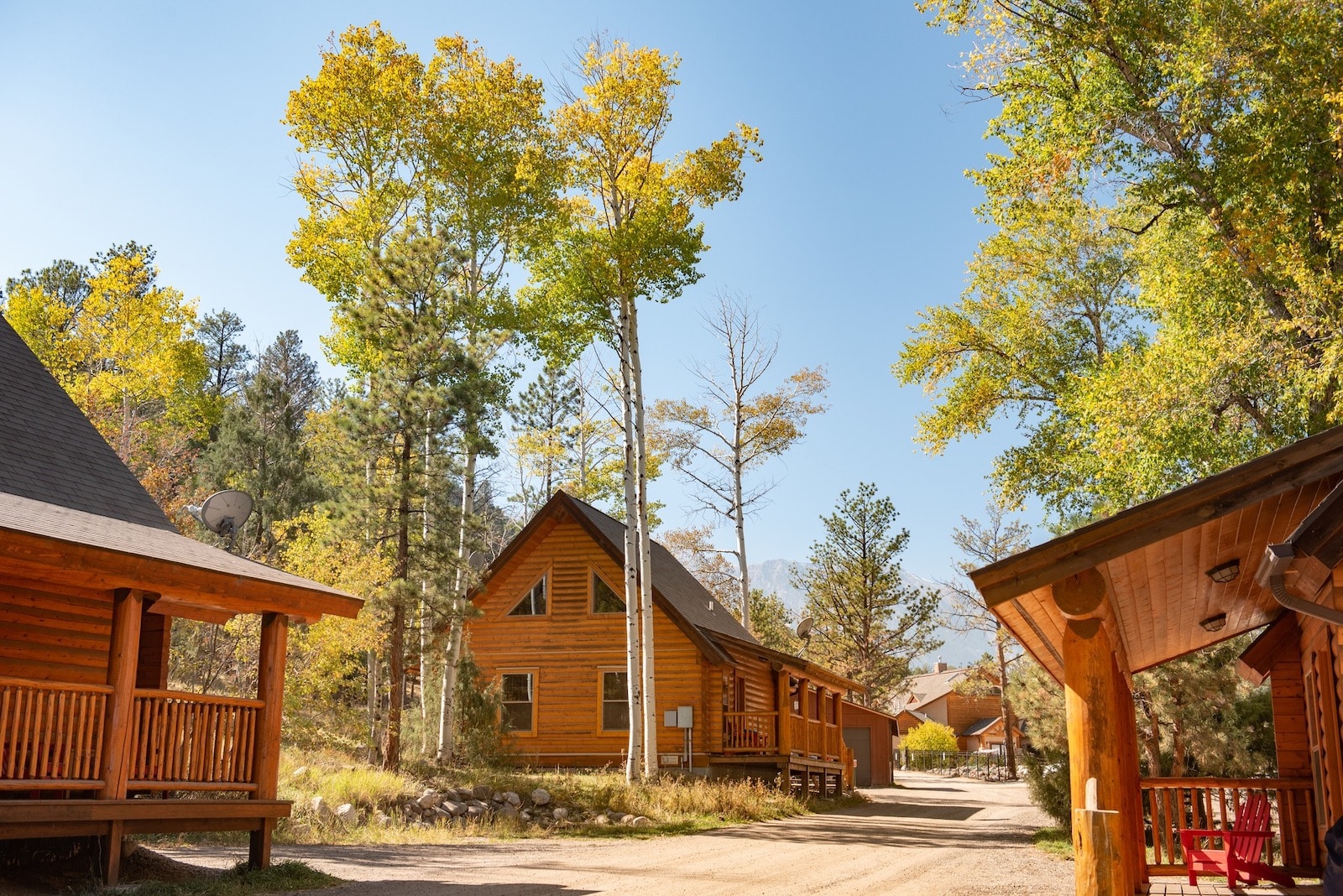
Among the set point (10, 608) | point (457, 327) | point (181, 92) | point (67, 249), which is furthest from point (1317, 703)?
point (67, 249)

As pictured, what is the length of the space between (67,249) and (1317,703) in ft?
154

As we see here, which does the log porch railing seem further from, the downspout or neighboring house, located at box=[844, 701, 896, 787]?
neighboring house, located at box=[844, 701, 896, 787]

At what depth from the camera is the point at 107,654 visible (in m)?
11.1

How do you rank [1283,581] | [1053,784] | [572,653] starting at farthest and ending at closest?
[572,653] < [1053,784] < [1283,581]

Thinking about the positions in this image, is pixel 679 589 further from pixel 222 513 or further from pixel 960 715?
pixel 960 715

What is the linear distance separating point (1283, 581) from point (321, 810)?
42.7ft

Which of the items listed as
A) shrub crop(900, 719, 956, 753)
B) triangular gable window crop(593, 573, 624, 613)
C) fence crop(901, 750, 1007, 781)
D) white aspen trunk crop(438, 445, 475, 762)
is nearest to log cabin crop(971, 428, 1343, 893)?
white aspen trunk crop(438, 445, 475, 762)

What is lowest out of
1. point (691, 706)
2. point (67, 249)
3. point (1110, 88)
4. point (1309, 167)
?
point (691, 706)

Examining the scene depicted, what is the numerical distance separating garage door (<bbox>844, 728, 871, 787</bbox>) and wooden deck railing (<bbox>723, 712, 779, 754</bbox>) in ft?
58.4

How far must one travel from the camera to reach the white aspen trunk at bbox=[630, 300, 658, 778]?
1930cm

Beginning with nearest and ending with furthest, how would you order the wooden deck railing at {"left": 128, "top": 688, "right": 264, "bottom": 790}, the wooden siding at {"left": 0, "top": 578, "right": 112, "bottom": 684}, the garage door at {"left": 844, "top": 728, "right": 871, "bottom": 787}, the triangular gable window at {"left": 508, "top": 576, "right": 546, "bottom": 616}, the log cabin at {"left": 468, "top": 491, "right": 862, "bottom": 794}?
the wooden deck railing at {"left": 128, "top": 688, "right": 264, "bottom": 790}, the wooden siding at {"left": 0, "top": 578, "right": 112, "bottom": 684}, the log cabin at {"left": 468, "top": 491, "right": 862, "bottom": 794}, the triangular gable window at {"left": 508, "top": 576, "right": 546, "bottom": 616}, the garage door at {"left": 844, "top": 728, "right": 871, "bottom": 787}

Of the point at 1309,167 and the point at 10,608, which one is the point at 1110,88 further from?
the point at 10,608

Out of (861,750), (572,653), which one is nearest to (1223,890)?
(572,653)

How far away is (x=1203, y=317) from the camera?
1753 cm
